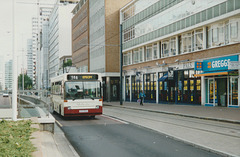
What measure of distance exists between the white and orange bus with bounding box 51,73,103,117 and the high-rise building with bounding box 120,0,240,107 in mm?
8743

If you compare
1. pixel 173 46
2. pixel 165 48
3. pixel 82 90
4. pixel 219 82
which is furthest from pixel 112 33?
pixel 82 90

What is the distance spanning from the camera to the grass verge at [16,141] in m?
5.91

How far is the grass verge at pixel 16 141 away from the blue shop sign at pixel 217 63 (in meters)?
19.2

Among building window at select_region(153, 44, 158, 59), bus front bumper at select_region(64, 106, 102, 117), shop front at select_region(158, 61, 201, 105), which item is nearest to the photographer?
bus front bumper at select_region(64, 106, 102, 117)

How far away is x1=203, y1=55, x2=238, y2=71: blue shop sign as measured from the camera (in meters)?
24.9

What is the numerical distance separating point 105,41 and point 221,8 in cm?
2881

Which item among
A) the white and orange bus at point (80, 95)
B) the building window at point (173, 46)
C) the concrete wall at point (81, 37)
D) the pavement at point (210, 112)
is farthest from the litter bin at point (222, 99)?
the concrete wall at point (81, 37)

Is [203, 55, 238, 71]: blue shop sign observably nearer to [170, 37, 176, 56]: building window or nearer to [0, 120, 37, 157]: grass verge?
[170, 37, 176, 56]: building window

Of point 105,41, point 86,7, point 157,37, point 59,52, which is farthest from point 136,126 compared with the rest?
point 59,52

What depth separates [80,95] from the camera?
56.4ft

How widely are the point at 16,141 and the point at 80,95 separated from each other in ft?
33.2

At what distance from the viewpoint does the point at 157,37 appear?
37.2m

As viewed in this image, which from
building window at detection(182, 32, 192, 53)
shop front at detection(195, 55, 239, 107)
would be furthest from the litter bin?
building window at detection(182, 32, 192, 53)

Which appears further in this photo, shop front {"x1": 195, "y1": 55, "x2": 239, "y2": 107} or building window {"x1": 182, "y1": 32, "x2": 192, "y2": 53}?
building window {"x1": 182, "y1": 32, "x2": 192, "y2": 53}
